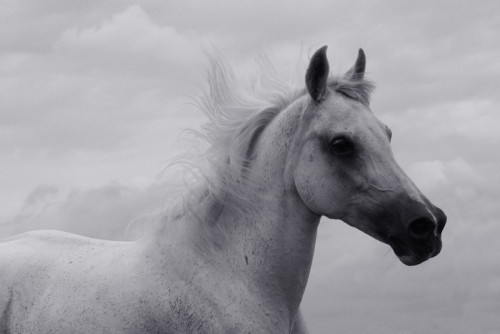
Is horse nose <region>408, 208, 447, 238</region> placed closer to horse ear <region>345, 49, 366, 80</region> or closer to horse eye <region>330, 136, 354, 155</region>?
horse eye <region>330, 136, 354, 155</region>

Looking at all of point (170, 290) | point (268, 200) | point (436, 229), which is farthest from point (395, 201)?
point (170, 290)

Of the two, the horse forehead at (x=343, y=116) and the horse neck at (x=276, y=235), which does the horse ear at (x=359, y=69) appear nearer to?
the horse forehead at (x=343, y=116)

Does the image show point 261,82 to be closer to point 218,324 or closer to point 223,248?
point 223,248

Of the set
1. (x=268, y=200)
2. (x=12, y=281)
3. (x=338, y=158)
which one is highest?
(x=338, y=158)

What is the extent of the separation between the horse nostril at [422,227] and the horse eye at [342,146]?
79cm

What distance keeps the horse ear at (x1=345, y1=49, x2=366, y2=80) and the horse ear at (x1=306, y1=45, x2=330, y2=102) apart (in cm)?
54

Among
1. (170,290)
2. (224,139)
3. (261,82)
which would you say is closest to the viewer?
(170,290)

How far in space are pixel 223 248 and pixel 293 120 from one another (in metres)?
1.25

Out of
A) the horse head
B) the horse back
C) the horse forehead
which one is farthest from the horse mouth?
the horse back

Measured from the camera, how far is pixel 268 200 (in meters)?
6.99

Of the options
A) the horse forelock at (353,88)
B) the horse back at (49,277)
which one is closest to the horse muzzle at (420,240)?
the horse forelock at (353,88)

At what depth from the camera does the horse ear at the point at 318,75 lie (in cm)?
696

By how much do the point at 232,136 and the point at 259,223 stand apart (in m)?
0.89

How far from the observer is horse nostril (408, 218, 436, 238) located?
6406 mm
